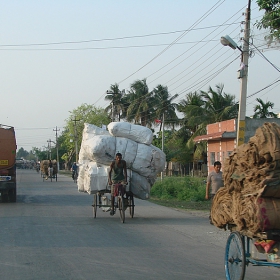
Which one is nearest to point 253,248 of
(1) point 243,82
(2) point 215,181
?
(2) point 215,181

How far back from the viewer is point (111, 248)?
1014 centimetres

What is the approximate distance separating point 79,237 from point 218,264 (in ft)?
12.9

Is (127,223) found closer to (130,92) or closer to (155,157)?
(155,157)

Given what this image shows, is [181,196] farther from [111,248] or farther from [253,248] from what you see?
[253,248]

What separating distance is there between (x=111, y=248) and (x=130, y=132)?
6.05 metres

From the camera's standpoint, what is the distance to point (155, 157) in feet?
51.6

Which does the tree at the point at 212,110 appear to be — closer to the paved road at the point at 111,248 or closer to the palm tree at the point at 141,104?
the palm tree at the point at 141,104

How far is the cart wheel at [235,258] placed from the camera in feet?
21.6

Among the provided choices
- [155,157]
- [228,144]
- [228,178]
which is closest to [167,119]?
[228,144]

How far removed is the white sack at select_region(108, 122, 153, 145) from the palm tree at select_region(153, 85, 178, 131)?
5054 centimetres

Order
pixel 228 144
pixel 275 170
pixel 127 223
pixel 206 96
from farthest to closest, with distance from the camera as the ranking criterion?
pixel 206 96 < pixel 228 144 < pixel 127 223 < pixel 275 170

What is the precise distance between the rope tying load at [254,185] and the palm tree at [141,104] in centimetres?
6185

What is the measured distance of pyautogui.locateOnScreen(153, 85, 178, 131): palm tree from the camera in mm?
67544

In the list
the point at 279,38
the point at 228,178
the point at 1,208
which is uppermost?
the point at 279,38
